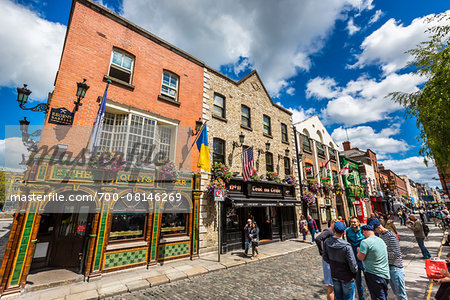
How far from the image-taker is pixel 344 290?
3957 millimetres

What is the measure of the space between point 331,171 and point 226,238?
55.5ft

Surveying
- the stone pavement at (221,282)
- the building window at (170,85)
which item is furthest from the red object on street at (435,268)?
the building window at (170,85)

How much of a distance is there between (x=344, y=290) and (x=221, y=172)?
25.9 ft

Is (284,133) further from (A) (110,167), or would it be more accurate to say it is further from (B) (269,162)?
(A) (110,167)

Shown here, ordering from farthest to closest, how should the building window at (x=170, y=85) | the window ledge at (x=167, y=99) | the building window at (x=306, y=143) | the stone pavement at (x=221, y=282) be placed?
the building window at (x=306, y=143) → the building window at (x=170, y=85) → the window ledge at (x=167, y=99) → the stone pavement at (x=221, y=282)

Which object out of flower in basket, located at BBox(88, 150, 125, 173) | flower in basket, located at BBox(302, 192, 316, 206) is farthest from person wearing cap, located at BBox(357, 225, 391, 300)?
flower in basket, located at BBox(302, 192, 316, 206)

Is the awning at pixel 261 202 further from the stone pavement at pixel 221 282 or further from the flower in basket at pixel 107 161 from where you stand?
the flower in basket at pixel 107 161

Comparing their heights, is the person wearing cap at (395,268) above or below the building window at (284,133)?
below

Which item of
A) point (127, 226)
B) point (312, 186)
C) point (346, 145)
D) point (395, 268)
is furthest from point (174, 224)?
point (346, 145)

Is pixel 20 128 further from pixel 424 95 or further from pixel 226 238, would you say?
pixel 424 95

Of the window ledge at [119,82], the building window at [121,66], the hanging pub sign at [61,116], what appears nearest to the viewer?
the hanging pub sign at [61,116]

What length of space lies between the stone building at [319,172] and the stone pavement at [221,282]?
27.8 ft

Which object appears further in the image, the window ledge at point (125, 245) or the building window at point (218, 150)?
the building window at point (218, 150)

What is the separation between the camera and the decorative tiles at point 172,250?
8.59 m
